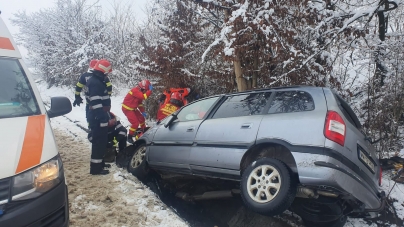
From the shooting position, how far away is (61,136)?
25.9ft

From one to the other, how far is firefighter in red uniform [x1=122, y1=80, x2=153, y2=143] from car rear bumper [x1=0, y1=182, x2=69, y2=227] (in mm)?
4695

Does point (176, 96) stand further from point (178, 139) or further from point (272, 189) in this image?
point (272, 189)

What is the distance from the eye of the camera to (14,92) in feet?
10.3

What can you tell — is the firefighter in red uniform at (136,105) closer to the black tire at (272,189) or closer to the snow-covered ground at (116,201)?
the snow-covered ground at (116,201)

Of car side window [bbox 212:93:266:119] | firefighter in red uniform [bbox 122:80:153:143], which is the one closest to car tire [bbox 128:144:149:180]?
car side window [bbox 212:93:266:119]

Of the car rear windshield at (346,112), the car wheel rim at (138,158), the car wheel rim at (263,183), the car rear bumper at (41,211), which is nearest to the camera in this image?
the car rear bumper at (41,211)

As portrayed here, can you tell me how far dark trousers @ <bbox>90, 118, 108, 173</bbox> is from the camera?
4.89m

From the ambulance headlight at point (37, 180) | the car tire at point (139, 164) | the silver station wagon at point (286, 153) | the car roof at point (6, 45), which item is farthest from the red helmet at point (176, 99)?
the ambulance headlight at point (37, 180)

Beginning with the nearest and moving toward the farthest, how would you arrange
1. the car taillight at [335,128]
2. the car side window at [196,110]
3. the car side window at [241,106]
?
the car taillight at [335,128]
the car side window at [241,106]
the car side window at [196,110]

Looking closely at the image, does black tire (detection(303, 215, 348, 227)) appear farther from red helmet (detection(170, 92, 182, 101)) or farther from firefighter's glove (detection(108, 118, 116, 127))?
red helmet (detection(170, 92, 182, 101))

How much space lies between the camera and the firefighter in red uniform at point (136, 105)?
285 inches

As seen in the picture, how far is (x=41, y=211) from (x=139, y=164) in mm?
2921

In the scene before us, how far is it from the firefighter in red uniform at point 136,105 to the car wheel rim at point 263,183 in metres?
4.32

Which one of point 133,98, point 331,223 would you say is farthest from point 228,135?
point 133,98
